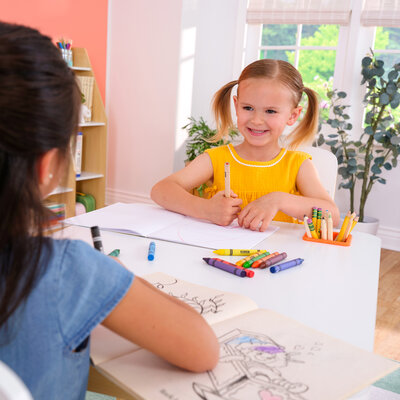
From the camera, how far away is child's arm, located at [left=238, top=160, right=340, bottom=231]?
1.34 metres

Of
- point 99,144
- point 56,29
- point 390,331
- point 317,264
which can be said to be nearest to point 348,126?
point 390,331

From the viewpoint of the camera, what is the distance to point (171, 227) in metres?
1.31

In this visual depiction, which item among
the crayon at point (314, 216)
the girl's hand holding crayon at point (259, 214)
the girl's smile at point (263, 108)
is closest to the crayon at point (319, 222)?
the crayon at point (314, 216)

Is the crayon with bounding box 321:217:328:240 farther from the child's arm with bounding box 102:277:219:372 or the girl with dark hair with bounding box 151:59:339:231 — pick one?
the child's arm with bounding box 102:277:219:372

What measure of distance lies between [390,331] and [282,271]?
1.38m

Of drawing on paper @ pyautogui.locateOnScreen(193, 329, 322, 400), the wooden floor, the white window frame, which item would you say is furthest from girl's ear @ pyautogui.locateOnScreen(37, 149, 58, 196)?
the white window frame

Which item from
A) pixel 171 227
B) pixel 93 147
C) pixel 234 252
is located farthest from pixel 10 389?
pixel 93 147

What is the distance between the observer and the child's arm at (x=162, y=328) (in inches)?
23.5

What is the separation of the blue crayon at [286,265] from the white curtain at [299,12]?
2.75m

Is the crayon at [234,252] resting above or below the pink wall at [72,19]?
below

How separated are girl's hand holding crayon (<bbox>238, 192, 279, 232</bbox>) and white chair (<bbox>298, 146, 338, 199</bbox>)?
40 cm

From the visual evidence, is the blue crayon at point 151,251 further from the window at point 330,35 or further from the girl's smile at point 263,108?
the window at point 330,35

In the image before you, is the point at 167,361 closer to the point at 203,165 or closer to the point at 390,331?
the point at 203,165

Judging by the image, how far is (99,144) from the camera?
359 cm
